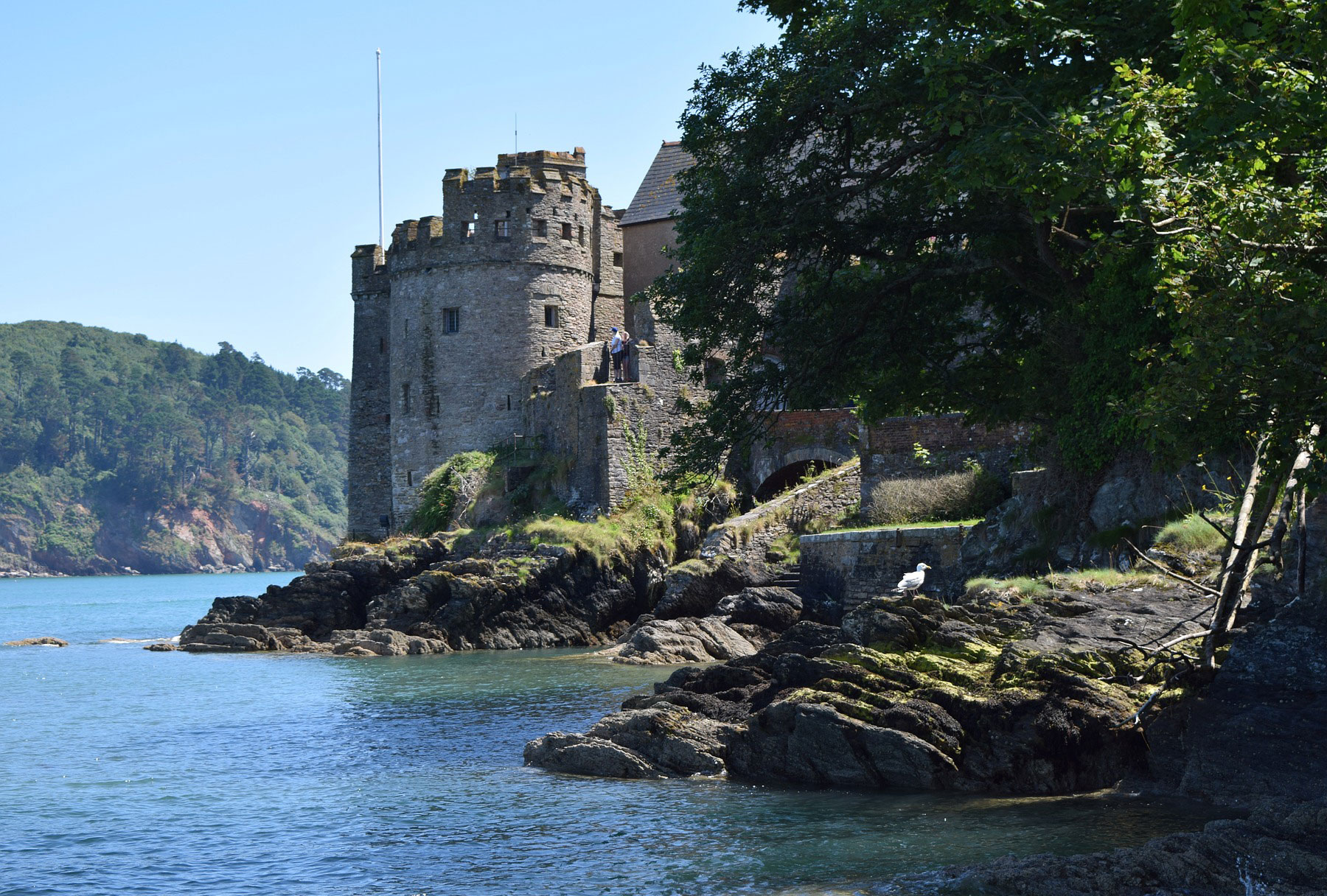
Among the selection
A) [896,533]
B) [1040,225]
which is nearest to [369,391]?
[896,533]

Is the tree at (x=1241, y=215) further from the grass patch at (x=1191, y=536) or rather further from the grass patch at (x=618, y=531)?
the grass patch at (x=618, y=531)

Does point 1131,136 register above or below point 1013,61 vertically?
below

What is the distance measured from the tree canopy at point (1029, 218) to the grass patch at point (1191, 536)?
1.28 meters

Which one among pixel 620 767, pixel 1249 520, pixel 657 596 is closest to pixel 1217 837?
pixel 1249 520

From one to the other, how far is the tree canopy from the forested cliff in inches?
5324

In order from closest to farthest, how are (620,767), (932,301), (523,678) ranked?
1. (620,767)
2. (932,301)
3. (523,678)

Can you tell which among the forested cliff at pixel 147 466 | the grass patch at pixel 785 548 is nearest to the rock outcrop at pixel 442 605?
the grass patch at pixel 785 548

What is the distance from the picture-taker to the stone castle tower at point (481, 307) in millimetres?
43844

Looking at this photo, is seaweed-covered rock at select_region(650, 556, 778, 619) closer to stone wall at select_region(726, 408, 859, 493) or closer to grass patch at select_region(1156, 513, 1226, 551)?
stone wall at select_region(726, 408, 859, 493)

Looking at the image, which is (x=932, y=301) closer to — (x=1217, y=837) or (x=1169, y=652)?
(x=1169, y=652)

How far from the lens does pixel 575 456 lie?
133 feet

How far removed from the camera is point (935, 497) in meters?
27.2

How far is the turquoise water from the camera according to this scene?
1123 centimetres

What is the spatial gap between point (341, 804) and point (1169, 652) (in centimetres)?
843
